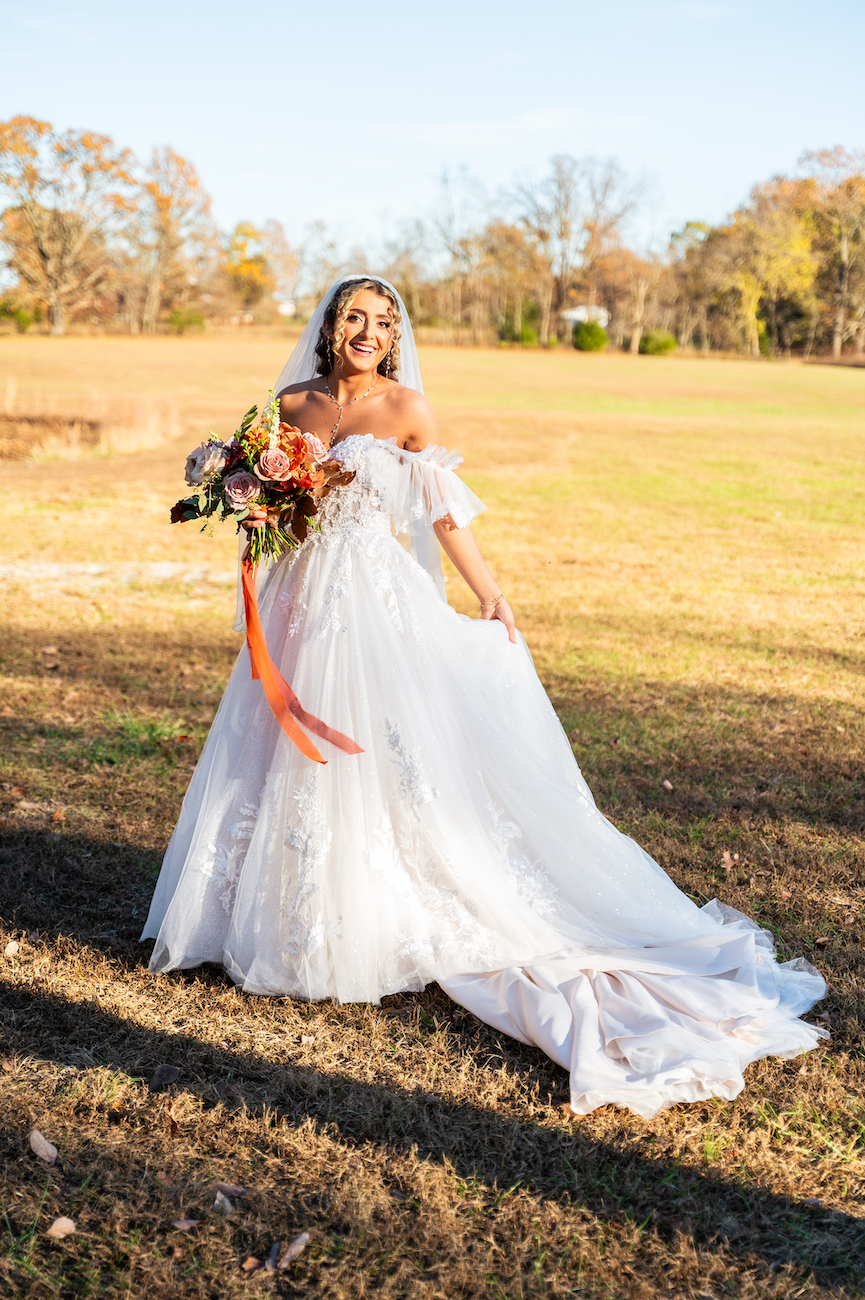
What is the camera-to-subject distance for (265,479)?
11.5 ft

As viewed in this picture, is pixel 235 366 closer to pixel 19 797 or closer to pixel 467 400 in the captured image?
pixel 467 400

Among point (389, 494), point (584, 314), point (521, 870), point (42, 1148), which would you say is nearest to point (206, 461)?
point (389, 494)

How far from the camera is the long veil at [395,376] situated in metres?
4.02

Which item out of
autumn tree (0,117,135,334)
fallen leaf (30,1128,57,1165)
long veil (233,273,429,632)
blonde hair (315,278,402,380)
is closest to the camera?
fallen leaf (30,1128,57,1165)

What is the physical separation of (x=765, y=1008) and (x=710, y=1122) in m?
0.57

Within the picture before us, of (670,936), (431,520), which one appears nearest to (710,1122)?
(670,936)

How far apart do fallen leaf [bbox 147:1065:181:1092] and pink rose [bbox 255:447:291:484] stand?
202 cm

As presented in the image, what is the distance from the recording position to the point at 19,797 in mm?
5539

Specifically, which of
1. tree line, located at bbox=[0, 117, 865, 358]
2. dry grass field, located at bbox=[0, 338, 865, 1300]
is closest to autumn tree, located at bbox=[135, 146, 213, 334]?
tree line, located at bbox=[0, 117, 865, 358]

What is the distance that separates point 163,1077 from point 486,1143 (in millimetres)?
1083

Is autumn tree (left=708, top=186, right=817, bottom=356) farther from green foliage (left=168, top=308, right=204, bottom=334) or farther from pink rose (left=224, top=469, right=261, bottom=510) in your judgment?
pink rose (left=224, top=469, right=261, bottom=510)

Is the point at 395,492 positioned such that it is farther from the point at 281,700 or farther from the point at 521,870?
the point at 521,870

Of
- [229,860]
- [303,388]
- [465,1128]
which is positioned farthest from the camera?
[303,388]

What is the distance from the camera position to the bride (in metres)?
3.54
